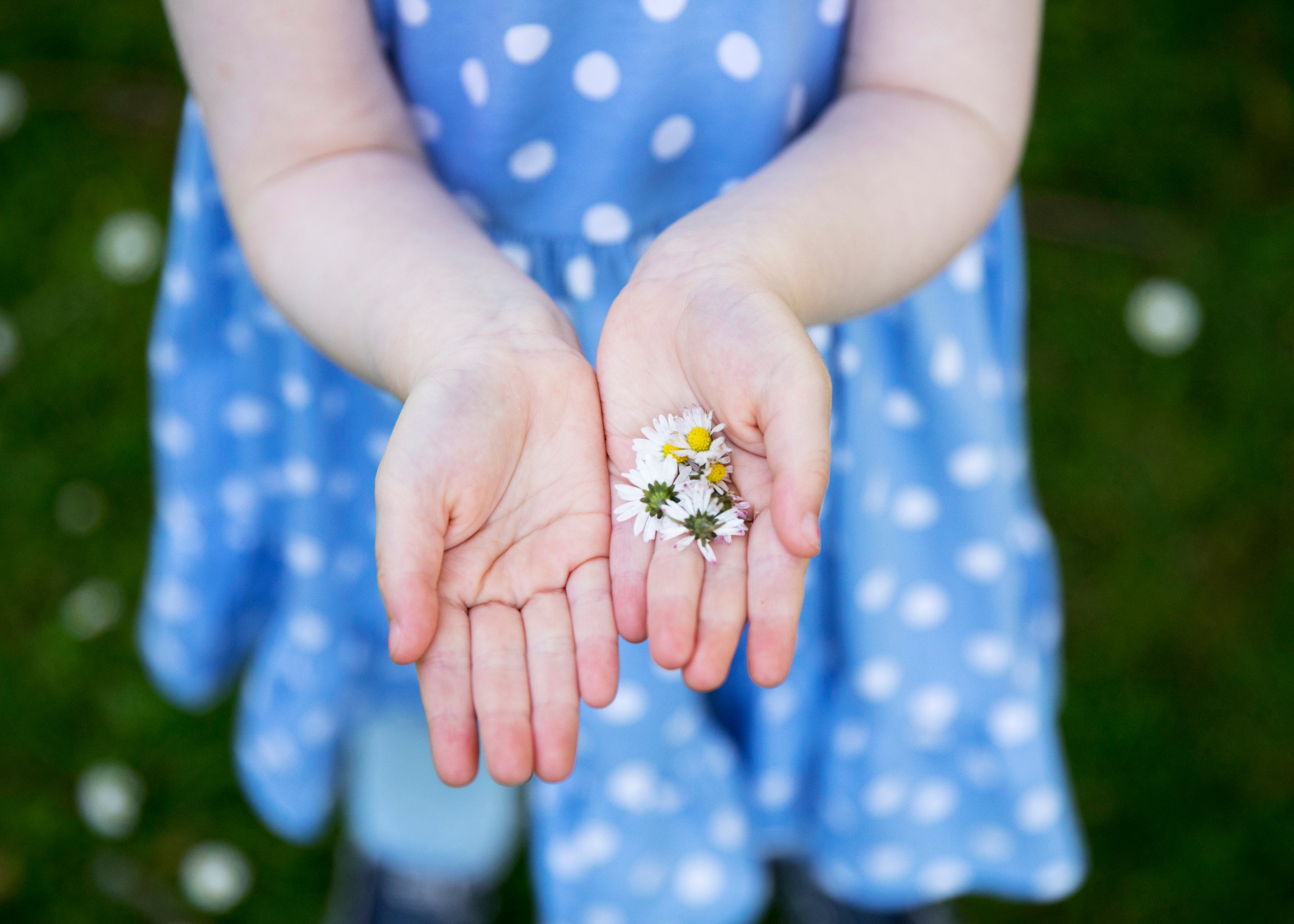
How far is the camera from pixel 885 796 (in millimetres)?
1340

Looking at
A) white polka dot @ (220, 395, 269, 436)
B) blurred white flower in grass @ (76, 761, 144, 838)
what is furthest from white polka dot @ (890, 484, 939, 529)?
blurred white flower in grass @ (76, 761, 144, 838)

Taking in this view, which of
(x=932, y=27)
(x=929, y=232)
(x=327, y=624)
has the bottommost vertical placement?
(x=327, y=624)

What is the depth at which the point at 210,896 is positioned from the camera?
5.92 ft

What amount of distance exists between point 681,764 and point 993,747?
0.41 metres

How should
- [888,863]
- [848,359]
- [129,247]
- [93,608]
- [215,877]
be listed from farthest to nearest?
[129,247]
[93,608]
[215,877]
[888,863]
[848,359]

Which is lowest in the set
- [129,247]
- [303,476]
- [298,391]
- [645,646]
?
[129,247]

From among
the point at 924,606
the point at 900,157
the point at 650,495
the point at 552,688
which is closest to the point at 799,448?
the point at 650,495

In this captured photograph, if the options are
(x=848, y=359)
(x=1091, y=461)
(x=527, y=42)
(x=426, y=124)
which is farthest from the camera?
(x=1091, y=461)

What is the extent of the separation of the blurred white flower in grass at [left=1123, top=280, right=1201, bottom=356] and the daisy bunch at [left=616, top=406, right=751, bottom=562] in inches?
67.1

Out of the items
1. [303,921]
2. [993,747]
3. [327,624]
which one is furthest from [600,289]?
[303,921]

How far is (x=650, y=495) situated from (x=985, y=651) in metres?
0.67

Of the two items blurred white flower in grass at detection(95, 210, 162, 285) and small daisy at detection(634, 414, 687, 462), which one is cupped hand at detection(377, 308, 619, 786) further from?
blurred white flower in grass at detection(95, 210, 162, 285)

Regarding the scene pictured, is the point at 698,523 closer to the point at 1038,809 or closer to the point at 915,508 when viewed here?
the point at 915,508

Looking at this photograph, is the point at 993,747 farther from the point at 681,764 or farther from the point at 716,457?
the point at 716,457
